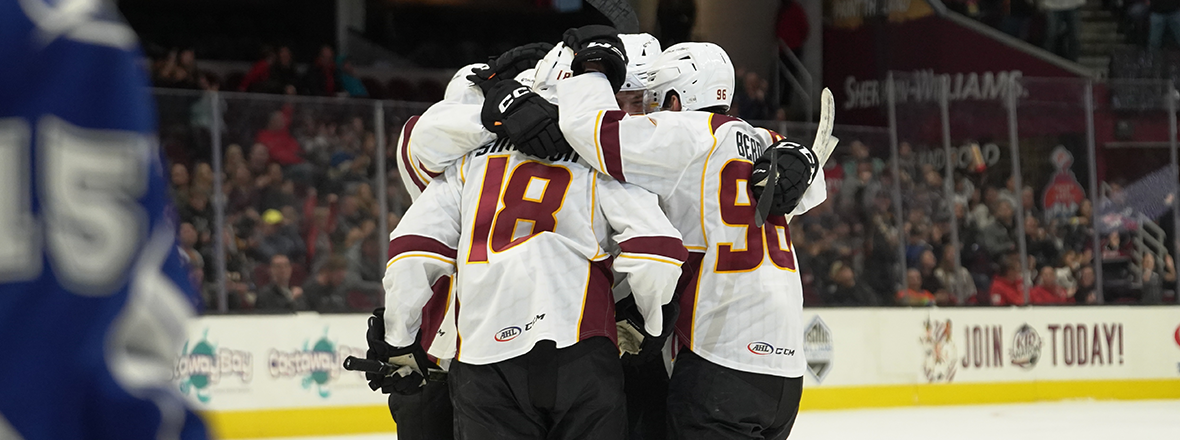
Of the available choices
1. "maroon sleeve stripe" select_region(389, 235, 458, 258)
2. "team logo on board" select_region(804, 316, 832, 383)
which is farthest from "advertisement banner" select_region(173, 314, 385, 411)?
"maroon sleeve stripe" select_region(389, 235, 458, 258)

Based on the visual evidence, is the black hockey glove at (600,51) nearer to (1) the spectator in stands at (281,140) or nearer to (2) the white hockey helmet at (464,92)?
(2) the white hockey helmet at (464,92)

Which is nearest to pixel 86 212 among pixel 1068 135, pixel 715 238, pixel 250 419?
pixel 715 238

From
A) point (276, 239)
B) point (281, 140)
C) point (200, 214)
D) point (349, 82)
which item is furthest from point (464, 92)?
point (349, 82)

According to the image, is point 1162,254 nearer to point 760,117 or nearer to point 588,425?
point 760,117

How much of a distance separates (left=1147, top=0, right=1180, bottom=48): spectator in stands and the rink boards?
4284 mm

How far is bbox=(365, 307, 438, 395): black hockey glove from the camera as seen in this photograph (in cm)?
285

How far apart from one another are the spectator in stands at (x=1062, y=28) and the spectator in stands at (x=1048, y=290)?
4655 mm

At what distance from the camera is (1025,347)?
28.4ft

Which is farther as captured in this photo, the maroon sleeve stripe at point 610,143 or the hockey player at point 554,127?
the hockey player at point 554,127

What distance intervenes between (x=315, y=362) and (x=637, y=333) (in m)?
4.14

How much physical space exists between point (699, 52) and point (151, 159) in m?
2.31

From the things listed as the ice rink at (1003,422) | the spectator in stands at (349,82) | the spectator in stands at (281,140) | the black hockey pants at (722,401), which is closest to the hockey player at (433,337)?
the black hockey pants at (722,401)

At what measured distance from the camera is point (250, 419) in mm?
6500

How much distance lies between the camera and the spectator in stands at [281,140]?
707cm
